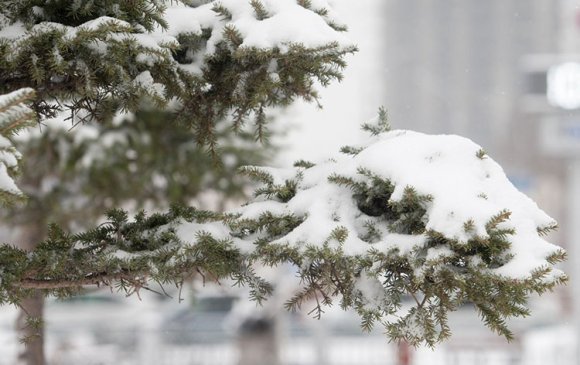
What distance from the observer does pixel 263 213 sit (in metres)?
2.86

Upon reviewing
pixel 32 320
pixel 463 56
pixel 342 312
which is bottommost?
pixel 463 56

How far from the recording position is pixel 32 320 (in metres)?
2.79

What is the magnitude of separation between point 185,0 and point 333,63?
607 millimetres

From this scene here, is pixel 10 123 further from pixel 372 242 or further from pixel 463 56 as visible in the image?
pixel 463 56

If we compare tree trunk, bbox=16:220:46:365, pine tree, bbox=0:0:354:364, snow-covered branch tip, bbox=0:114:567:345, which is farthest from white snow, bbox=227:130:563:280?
tree trunk, bbox=16:220:46:365

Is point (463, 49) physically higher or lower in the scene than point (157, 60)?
lower

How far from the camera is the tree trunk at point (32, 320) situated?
2.83m

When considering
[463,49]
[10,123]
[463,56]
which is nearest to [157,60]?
[10,123]

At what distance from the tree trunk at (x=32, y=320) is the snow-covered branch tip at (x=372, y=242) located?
11 cm

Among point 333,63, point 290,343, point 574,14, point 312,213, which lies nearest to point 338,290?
point 312,213

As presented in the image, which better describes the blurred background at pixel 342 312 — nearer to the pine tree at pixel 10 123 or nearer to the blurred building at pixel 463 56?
the pine tree at pixel 10 123

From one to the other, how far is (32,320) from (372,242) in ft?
3.56

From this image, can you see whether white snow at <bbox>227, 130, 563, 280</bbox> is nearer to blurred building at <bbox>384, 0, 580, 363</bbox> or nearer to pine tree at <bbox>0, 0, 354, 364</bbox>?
pine tree at <bbox>0, 0, 354, 364</bbox>

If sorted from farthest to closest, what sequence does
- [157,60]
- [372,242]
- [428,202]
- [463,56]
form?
[463,56] < [157,60] < [372,242] < [428,202]
